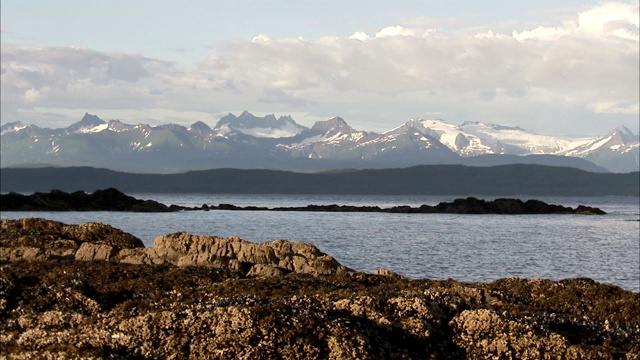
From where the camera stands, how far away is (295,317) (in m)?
18.6

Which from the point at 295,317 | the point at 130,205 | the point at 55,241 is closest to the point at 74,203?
the point at 130,205

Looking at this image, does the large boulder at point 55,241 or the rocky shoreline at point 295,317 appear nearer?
the rocky shoreline at point 295,317

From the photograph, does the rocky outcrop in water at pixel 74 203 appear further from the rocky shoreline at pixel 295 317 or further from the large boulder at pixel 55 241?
the rocky shoreline at pixel 295 317

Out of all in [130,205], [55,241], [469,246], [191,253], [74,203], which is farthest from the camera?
[130,205]

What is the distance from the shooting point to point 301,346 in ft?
58.0

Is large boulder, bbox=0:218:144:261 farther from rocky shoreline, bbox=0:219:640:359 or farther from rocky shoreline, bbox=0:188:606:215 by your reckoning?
rocky shoreline, bbox=0:188:606:215

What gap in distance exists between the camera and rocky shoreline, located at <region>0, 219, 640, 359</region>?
17859 mm

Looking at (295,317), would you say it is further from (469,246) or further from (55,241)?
(469,246)

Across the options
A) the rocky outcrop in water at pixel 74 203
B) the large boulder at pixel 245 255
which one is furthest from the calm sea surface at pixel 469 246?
the rocky outcrop in water at pixel 74 203

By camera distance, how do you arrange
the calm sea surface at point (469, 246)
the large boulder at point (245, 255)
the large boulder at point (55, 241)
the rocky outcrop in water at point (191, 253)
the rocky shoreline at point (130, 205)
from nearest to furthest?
the large boulder at point (245, 255)
the rocky outcrop in water at point (191, 253)
the large boulder at point (55, 241)
the calm sea surface at point (469, 246)
the rocky shoreline at point (130, 205)

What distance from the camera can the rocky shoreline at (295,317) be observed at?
58.6 feet

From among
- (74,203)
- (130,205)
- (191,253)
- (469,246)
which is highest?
(130,205)

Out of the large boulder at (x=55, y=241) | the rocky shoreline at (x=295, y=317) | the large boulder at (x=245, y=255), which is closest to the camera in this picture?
the rocky shoreline at (x=295, y=317)

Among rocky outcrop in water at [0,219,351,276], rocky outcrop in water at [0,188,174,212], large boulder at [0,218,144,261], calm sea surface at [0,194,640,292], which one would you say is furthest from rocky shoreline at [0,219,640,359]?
rocky outcrop in water at [0,188,174,212]
